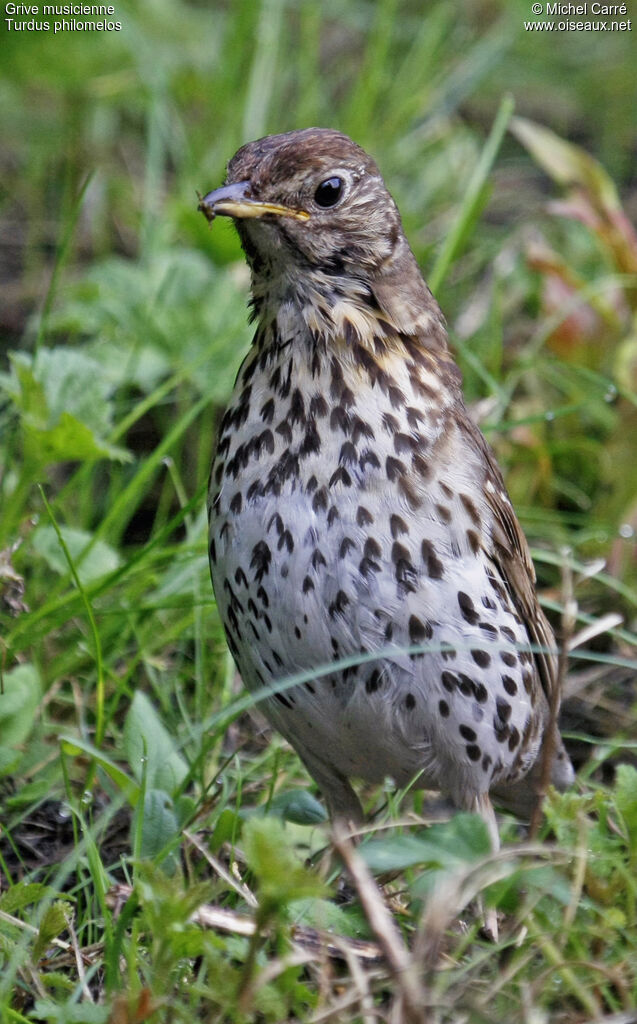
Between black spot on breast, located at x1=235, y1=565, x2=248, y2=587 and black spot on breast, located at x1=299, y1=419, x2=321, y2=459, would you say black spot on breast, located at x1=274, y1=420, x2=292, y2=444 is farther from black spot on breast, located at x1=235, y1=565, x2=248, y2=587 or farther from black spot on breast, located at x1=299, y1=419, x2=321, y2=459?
black spot on breast, located at x1=235, y1=565, x2=248, y2=587

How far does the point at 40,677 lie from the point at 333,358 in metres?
1.38

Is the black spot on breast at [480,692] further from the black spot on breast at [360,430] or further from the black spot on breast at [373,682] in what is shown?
the black spot on breast at [360,430]

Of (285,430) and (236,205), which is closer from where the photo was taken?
(236,205)

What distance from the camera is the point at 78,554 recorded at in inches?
158

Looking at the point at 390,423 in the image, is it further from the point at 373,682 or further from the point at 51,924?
the point at 51,924

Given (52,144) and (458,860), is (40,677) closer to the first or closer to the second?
(458,860)

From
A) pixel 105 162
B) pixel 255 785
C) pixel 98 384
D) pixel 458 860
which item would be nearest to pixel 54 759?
pixel 255 785

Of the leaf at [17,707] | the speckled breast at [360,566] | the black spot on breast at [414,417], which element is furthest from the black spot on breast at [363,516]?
the leaf at [17,707]

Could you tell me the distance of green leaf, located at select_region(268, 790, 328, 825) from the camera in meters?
3.37

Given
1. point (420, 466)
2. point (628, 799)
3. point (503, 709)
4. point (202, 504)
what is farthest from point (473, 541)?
point (202, 504)

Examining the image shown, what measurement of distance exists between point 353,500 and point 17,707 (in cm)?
110

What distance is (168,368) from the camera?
4883 millimetres

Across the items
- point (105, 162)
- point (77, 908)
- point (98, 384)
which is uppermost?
point (105, 162)

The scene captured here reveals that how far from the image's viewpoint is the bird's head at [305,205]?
3.04 meters
